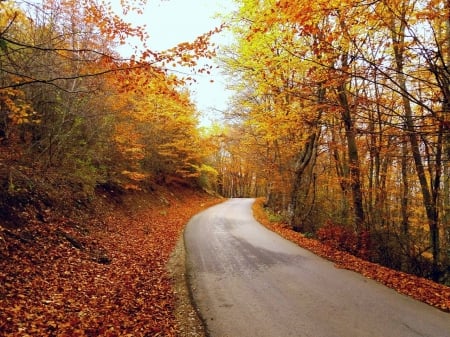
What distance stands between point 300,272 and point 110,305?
476 cm

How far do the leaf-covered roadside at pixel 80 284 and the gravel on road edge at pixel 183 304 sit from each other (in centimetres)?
15

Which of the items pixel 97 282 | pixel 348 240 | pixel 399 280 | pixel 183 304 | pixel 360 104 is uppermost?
pixel 360 104

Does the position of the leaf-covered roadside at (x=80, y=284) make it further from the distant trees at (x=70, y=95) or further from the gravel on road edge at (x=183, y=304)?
the distant trees at (x=70, y=95)

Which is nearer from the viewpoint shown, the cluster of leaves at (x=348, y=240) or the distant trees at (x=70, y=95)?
the distant trees at (x=70, y=95)

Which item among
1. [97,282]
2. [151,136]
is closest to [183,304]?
[97,282]

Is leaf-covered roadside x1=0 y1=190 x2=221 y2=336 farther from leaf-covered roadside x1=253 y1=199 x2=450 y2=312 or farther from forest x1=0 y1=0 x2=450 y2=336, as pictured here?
leaf-covered roadside x1=253 y1=199 x2=450 y2=312

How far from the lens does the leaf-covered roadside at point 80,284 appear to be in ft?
16.5

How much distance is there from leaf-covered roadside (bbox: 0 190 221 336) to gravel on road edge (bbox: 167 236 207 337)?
155 millimetres

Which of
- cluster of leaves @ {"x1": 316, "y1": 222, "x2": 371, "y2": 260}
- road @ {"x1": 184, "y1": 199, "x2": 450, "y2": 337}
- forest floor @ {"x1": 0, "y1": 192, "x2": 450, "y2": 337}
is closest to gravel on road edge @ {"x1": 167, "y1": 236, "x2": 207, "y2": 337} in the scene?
forest floor @ {"x1": 0, "y1": 192, "x2": 450, "y2": 337}

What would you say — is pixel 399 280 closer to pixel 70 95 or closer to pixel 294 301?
pixel 294 301

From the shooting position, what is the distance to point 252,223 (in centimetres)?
1712

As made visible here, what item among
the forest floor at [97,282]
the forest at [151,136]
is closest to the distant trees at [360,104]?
the forest at [151,136]

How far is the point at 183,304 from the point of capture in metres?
6.47

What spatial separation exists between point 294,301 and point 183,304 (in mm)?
2254
